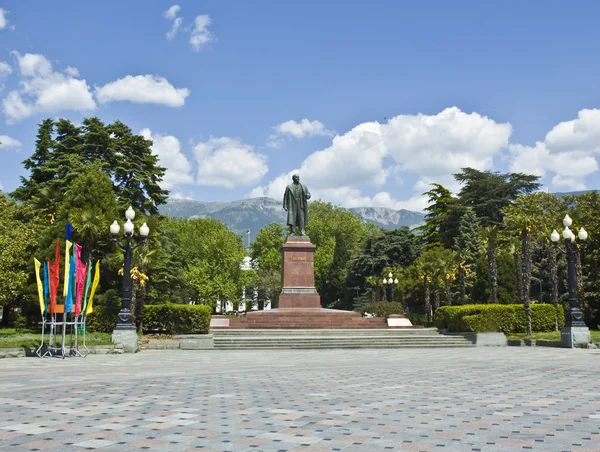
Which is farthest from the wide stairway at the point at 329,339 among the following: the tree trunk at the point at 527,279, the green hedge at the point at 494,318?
the tree trunk at the point at 527,279

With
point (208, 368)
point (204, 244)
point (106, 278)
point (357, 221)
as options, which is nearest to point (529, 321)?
point (208, 368)

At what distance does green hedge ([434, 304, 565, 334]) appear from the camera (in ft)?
84.3

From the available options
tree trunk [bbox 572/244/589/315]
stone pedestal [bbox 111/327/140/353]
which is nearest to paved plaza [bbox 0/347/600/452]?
stone pedestal [bbox 111/327/140/353]

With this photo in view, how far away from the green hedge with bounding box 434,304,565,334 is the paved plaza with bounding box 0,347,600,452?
11.9 metres

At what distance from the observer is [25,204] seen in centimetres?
3741

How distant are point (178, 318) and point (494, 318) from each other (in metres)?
15.1

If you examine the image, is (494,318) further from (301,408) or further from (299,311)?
(301,408)

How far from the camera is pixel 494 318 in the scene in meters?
26.3

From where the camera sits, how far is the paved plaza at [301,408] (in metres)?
5.70

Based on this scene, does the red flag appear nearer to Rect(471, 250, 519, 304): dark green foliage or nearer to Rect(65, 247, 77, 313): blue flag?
Rect(65, 247, 77, 313): blue flag

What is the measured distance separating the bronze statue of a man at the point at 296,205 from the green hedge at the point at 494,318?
8.64 meters

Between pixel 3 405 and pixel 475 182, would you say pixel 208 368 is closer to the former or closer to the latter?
pixel 3 405

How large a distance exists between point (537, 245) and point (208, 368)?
3866 cm

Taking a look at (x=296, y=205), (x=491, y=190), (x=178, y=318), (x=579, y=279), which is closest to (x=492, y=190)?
(x=491, y=190)
